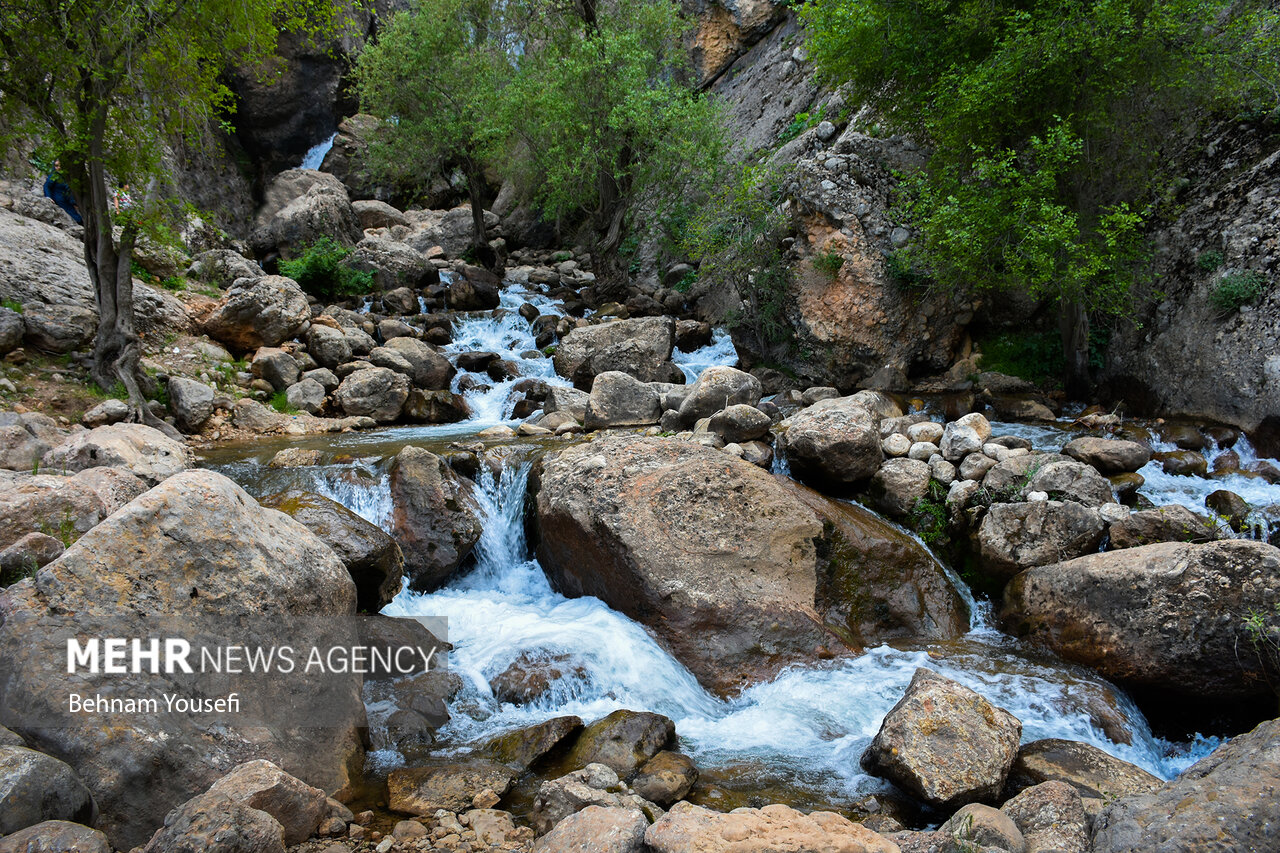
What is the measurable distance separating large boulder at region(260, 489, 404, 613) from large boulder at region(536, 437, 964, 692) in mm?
1602

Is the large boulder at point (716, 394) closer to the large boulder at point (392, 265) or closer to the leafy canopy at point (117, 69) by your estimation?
the leafy canopy at point (117, 69)

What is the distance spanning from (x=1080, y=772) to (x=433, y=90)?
888 inches

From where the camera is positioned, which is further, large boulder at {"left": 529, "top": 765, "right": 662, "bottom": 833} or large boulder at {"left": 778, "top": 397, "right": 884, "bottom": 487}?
large boulder at {"left": 778, "top": 397, "right": 884, "bottom": 487}

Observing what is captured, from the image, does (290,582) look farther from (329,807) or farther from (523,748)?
(523,748)

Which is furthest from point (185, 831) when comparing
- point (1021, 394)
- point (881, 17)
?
point (881, 17)

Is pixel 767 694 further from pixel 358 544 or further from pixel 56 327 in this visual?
pixel 56 327

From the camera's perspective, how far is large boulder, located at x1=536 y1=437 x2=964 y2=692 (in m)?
6.27

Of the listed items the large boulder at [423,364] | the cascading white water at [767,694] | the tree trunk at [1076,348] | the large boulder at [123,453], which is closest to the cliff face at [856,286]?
the tree trunk at [1076,348]

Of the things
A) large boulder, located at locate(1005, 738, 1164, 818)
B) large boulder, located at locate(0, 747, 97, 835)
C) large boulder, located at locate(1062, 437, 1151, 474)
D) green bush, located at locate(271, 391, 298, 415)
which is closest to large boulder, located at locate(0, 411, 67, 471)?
green bush, located at locate(271, 391, 298, 415)

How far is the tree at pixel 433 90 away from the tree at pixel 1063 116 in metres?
12.5

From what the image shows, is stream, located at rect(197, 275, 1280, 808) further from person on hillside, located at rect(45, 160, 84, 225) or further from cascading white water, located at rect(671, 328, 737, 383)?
cascading white water, located at rect(671, 328, 737, 383)

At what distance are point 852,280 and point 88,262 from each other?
42.2 ft

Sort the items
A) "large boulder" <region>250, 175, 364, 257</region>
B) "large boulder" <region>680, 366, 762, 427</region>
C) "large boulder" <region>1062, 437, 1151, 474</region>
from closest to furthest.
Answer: "large boulder" <region>1062, 437, 1151, 474</region>, "large boulder" <region>680, 366, 762, 427</region>, "large boulder" <region>250, 175, 364, 257</region>

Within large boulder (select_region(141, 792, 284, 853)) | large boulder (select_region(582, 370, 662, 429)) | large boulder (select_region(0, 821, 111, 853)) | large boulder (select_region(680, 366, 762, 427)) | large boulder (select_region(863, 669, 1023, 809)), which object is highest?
large boulder (select_region(582, 370, 662, 429))
